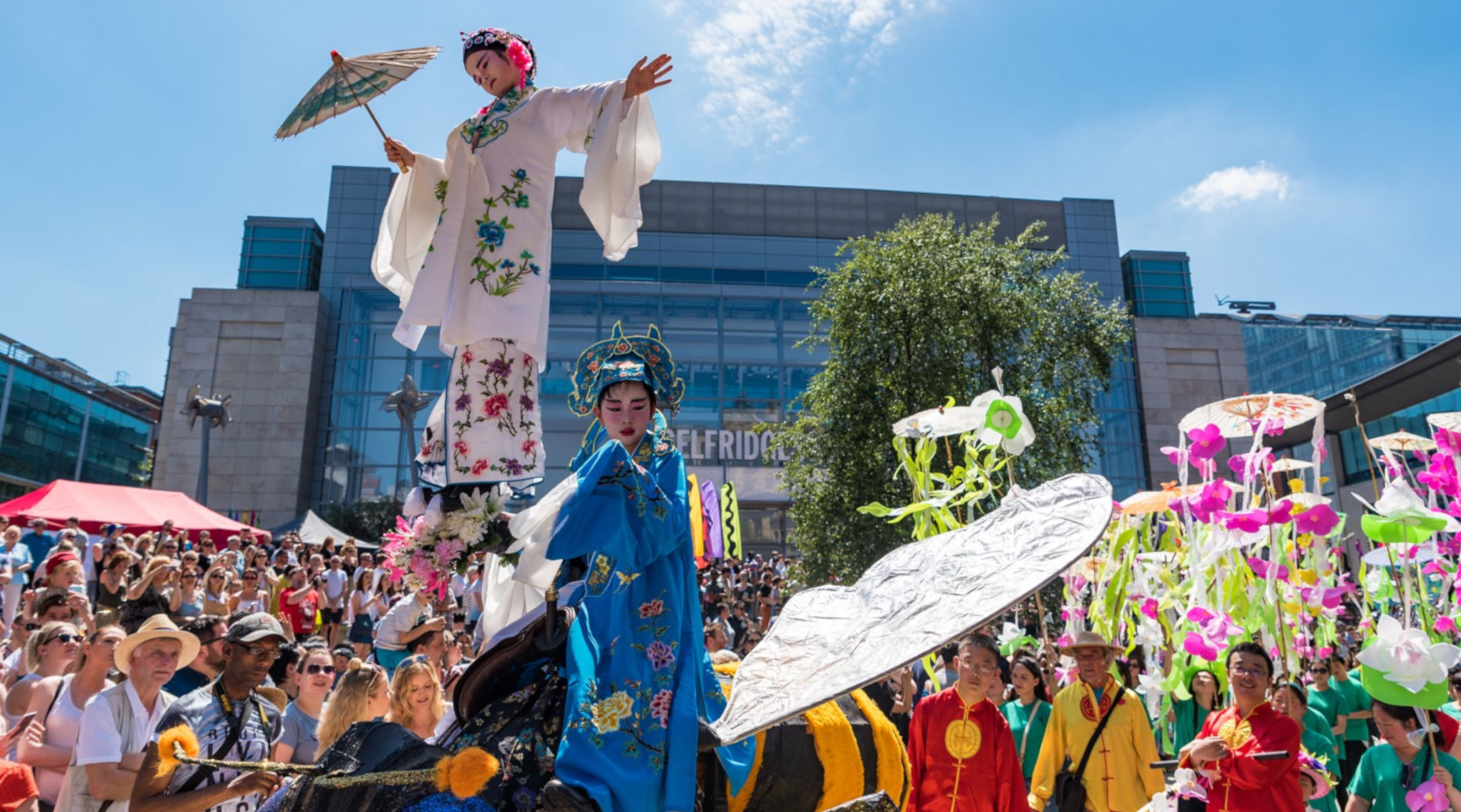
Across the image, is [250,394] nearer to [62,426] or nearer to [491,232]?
[62,426]

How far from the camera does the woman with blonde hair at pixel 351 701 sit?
4.19m

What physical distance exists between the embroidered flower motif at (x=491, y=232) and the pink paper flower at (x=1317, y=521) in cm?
468

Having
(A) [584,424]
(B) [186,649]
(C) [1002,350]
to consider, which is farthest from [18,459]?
(B) [186,649]

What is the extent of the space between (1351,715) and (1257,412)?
387 centimetres

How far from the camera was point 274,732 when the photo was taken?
4324 mm

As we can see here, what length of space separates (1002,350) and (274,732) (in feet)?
45.1

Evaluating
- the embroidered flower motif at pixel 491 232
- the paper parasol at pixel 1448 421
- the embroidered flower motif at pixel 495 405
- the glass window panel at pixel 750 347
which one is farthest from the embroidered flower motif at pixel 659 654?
the glass window panel at pixel 750 347

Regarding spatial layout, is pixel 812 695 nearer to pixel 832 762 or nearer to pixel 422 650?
pixel 832 762

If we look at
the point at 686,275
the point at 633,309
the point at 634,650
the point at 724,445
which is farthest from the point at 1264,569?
the point at 686,275

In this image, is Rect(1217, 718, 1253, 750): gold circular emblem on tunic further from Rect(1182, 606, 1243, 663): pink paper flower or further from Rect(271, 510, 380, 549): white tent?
Rect(271, 510, 380, 549): white tent

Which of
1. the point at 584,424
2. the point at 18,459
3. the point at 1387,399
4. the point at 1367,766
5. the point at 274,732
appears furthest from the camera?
the point at 18,459

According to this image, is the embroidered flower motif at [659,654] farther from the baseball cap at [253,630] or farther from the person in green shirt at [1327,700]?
the person in green shirt at [1327,700]

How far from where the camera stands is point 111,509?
584 inches

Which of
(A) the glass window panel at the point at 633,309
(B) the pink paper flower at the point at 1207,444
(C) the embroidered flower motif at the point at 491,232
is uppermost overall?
(A) the glass window panel at the point at 633,309
